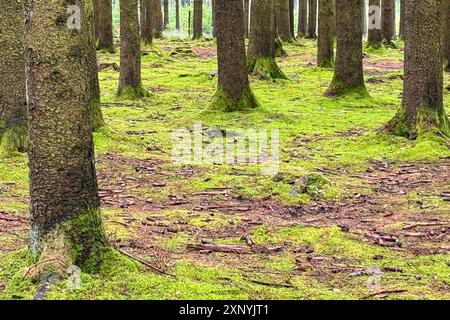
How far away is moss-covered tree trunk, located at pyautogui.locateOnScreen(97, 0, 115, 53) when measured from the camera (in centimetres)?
2341

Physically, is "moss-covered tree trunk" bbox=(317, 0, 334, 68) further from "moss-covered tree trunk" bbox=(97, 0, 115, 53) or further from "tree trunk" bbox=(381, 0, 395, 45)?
"moss-covered tree trunk" bbox=(97, 0, 115, 53)

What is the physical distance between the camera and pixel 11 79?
9.59 m

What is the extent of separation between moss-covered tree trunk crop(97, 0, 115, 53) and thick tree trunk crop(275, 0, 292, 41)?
6851mm

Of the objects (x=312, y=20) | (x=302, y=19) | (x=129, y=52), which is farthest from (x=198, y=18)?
(x=129, y=52)

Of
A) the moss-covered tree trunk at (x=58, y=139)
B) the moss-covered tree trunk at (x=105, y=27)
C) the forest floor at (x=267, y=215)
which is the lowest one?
the forest floor at (x=267, y=215)

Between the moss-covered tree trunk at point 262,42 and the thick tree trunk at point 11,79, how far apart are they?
30.9 feet

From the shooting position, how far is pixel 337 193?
8289mm

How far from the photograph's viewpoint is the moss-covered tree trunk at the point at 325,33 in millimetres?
19719

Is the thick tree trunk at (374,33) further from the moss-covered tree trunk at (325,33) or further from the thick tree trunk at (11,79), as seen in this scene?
the thick tree trunk at (11,79)

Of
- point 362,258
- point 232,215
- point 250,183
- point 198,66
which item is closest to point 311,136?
point 250,183

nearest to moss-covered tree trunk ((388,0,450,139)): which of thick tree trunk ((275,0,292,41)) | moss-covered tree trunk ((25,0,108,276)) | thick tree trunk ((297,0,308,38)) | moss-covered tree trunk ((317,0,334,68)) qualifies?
moss-covered tree trunk ((25,0,108,276))

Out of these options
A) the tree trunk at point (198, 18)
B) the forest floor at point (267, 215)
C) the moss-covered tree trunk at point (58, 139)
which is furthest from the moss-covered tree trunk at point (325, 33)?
the moss-covered tree trunk at point (58, 139)

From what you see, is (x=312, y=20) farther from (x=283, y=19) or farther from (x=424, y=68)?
(x=424, y=68)
